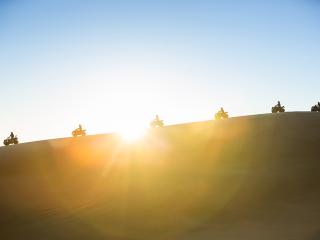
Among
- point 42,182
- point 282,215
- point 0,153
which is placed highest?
point 0,153

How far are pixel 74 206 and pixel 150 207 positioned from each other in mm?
1826

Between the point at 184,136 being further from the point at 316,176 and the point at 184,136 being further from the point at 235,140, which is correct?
the point at 316,176

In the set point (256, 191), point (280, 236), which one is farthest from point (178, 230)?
point (256, 191)

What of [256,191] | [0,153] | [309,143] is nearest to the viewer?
[256,191]

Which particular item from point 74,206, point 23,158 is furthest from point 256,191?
point 23,158

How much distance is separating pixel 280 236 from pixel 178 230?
1944mm

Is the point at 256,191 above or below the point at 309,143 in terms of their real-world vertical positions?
below

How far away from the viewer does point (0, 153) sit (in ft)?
43.6

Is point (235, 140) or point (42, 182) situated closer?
point (42, 182)

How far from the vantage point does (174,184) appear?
9859mm

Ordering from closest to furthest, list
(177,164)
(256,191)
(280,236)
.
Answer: (280,236) < (256,191) < (177,164)

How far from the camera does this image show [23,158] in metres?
12.3

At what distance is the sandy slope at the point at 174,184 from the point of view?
764cm

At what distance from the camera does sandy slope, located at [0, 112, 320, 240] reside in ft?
25.1
